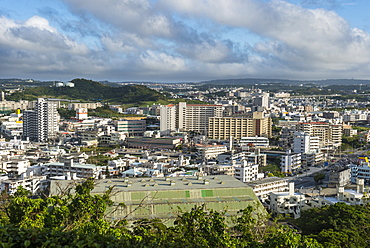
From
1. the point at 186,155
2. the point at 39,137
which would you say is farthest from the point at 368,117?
the point at 39,137

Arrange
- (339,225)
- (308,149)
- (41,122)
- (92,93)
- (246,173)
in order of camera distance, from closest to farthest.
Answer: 1. (339,225)
2. (246,173)
3. (308,149)
4. (41,122)
5. (92,93)

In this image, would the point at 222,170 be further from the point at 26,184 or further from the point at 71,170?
the point at 26,184

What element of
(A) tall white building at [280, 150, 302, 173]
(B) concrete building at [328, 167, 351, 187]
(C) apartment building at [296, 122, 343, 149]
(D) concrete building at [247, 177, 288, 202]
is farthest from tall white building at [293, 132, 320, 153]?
(D) concrete building at [247, 177, 288, 202]

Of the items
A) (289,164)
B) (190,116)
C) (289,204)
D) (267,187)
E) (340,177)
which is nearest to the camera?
(289,204)

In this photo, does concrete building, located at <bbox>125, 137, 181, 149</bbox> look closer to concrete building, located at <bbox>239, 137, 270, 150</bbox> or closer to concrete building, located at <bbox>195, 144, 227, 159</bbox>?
concrete building, located at <bbox>195, 144, 227, 159</bbox>

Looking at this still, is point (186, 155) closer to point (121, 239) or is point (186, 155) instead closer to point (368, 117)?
point (121, 239)

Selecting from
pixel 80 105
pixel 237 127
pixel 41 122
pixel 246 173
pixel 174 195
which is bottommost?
pixel 246 173

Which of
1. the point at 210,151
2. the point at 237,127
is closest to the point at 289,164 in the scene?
the point at 210,151
